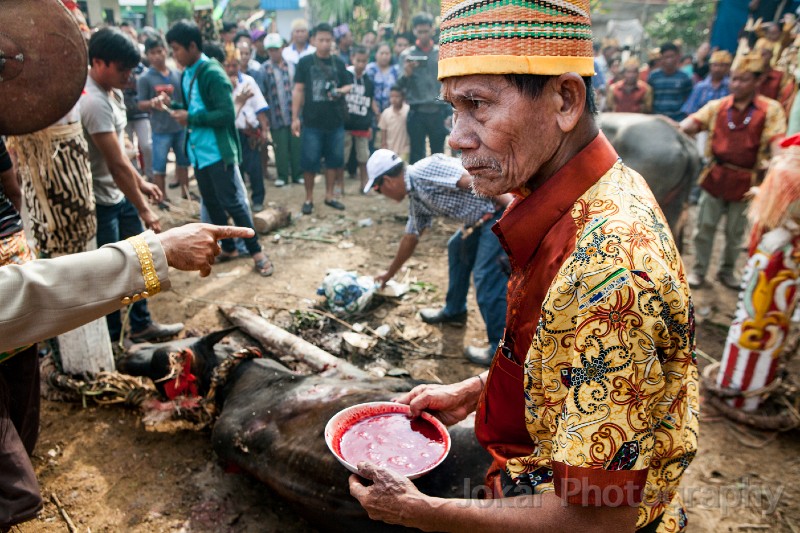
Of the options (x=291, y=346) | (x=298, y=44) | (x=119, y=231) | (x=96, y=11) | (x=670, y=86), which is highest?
(x=96, y=11)

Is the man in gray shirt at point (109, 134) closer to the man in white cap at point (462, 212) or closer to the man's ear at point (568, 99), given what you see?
the man in white cap at point (462, 212)

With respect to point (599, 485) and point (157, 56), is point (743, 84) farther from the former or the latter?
point (157, 56)

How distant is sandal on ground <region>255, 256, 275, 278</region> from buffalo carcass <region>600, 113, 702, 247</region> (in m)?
4.10

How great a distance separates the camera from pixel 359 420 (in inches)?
89.1

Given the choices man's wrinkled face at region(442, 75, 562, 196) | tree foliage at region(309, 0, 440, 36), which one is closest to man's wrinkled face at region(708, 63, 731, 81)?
man's wrinkled face at region(442, 75, 562, 196)

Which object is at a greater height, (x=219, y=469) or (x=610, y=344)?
(x=610, y=344)

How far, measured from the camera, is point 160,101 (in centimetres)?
648

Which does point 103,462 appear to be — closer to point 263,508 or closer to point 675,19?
point 263,508

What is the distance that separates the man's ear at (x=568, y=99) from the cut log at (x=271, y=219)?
251 inches

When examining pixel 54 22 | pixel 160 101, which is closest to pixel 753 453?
pixel 54 22

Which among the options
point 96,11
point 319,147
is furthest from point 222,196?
point 96,11

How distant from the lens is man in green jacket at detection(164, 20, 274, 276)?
17.8 ft

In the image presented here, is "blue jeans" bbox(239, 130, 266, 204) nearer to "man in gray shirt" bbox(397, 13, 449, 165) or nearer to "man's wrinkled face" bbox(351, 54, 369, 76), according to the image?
"man's wrinkled face" bbox(351, 54, 369, 76)

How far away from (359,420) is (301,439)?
19.4 inches
